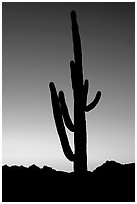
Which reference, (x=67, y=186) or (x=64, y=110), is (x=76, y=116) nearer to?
(x=64, y=110)

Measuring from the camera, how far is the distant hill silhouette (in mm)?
8430

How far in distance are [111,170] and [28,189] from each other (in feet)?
12.1

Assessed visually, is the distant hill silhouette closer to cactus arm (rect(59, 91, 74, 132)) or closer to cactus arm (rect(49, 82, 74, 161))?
cactus arm (rect(49, 82, 74, 161))

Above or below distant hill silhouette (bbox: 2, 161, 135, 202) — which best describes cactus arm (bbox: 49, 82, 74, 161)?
above

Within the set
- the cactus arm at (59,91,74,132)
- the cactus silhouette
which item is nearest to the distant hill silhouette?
the cactus silhouette

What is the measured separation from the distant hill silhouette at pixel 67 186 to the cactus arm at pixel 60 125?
602 millimetres

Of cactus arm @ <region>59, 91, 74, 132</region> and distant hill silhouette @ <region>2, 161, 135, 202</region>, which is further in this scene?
cactus arm @ <region>59, 91, 74, 132</region>

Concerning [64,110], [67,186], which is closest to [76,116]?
[64,110]

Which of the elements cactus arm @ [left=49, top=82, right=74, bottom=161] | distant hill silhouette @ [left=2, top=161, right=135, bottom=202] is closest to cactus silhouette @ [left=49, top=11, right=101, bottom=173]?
cactus arm @ [left=49, top=82, right=74, bottom=161]

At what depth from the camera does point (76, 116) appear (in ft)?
29.4

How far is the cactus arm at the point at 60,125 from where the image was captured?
8.79 metres

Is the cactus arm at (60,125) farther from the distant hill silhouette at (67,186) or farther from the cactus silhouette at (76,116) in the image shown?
the distant hill silhouette at (67,186)

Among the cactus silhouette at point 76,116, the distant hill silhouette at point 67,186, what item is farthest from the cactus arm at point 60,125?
the distant hill silhouette at point 67,186

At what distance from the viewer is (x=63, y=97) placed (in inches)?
345
